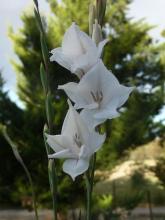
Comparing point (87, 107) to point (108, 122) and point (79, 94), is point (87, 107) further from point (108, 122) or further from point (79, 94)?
point (108, 122)

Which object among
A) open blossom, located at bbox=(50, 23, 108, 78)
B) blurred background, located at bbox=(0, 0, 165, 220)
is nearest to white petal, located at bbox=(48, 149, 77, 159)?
open blossom, located at bbox=(50, 23, 108, 78)

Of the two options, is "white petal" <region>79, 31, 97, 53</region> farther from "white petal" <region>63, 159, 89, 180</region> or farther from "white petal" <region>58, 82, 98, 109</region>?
"white petal" <region>63, 159, 89, 180</region>

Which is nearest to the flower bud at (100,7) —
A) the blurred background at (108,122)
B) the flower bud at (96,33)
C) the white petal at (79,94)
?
the flower bud at (96,33)

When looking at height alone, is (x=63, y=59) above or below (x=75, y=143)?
above

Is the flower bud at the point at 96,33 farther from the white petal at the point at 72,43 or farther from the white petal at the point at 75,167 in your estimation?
the white petal at the point at 75,167

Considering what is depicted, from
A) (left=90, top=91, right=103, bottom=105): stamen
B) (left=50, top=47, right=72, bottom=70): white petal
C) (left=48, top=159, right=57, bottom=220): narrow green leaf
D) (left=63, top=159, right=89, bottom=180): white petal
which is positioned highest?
(left=50, top=47, right=72, bottom=70): white petal

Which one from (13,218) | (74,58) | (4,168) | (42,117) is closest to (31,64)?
(42,117)

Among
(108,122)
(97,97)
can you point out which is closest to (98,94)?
(97,97)
